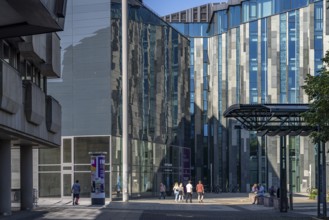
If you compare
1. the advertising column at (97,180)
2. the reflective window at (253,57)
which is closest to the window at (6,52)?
the advertising column at (97,180)

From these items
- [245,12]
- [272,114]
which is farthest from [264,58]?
[272,114]

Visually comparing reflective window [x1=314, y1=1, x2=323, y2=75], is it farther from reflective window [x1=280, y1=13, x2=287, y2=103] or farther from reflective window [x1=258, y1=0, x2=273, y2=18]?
reflective window [x1=258, y1=0, x2=273, y2=18]

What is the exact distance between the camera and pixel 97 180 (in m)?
39.4

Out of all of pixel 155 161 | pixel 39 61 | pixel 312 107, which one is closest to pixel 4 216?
pixel 39 61

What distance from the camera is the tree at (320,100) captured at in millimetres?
19125

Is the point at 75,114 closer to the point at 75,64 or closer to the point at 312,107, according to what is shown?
Answer: the point at 75,64

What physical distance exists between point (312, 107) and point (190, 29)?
69.8 meters

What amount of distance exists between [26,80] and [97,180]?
12.6 m

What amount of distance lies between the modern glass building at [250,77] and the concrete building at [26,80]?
144 ft

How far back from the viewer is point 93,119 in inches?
1873

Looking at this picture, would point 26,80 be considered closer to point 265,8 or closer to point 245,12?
point 265,8

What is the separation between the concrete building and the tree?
25.2 feet

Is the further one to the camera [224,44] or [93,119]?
[224,44]

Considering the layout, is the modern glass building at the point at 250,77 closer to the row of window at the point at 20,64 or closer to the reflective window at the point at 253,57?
the reflective window at the point at 253,57
